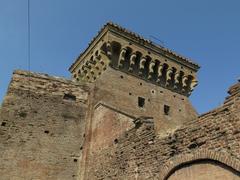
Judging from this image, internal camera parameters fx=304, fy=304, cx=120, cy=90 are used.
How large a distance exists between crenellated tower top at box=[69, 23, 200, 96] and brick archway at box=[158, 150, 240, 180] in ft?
26.3

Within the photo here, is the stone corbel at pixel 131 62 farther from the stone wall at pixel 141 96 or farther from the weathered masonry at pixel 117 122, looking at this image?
the stone wall at pixel 141 96

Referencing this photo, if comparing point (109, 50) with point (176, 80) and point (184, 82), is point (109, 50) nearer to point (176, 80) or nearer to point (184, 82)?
point (176, 80)

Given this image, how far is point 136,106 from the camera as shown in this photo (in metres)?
14.7

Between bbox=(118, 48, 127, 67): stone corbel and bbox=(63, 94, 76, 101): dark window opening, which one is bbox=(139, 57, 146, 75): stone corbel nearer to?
bbox=(118, 48, 127, 67): stone corbel

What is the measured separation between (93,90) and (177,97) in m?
5.26

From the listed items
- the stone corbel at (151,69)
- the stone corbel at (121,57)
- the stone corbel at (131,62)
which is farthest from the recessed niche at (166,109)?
the stone corbel at (121,57)

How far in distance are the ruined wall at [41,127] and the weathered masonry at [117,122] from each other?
37 mm

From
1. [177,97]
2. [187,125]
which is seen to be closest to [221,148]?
[187,125]

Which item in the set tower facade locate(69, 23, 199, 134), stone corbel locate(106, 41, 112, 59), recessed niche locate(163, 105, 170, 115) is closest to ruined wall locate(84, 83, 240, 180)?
tower facade locate(69, 23, 199, 134)

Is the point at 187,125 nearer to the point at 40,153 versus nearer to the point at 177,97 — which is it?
the point at 40,153

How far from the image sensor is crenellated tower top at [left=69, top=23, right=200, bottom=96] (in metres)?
15.1

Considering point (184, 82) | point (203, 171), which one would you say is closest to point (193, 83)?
point (184, 82)

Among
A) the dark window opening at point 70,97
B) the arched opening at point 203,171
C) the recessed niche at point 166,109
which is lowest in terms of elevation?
the arched opening at point 203,171

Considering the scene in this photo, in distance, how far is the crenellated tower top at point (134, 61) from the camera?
15102mm
